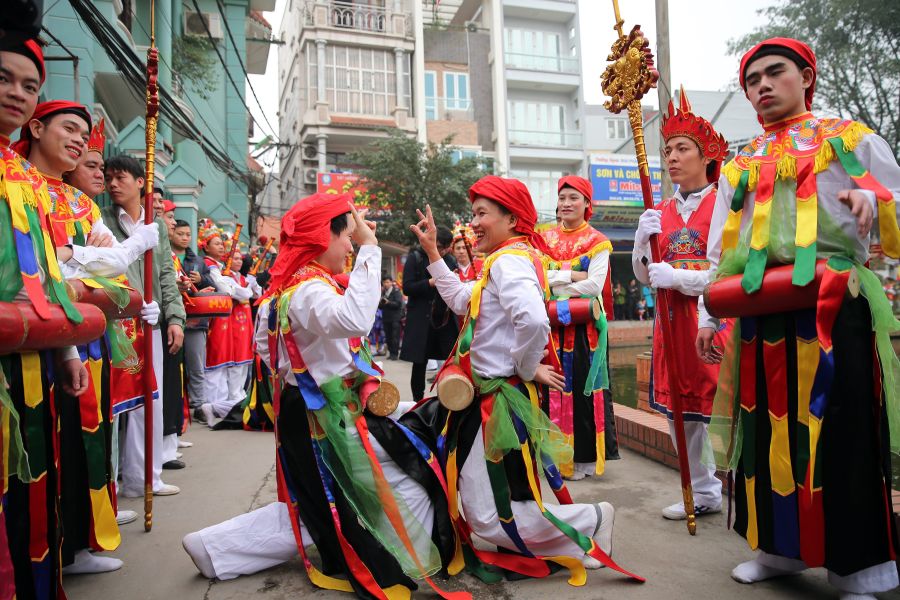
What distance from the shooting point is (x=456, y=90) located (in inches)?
1081

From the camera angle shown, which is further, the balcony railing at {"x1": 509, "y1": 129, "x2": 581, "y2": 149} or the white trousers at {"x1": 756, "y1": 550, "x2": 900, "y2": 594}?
the balcony railing at {"x1": 509, "y1": 129, "x2": 581, "y2": 149}

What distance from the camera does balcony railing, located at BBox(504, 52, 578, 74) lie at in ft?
91.3

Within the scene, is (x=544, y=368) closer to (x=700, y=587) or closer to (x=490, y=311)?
(x=490, y=311)

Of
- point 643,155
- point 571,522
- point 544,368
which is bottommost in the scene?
point 571,522

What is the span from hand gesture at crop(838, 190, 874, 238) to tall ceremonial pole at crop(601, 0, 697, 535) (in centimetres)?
104

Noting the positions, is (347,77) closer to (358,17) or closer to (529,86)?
(358,17)

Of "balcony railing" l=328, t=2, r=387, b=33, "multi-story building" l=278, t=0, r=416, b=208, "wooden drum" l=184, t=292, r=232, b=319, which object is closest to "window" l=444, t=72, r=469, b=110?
"multi-story building" l=278, t=0, r=416, b=208

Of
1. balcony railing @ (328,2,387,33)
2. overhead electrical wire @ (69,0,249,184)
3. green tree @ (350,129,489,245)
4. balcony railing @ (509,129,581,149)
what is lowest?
overhead electrical wire @ (69,0,249,184)

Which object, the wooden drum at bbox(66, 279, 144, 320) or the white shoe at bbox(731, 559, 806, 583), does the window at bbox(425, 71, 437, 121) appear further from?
the white shoe at bbox(731, 559, 806, 583)

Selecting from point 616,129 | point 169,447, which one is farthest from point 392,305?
point 616,129

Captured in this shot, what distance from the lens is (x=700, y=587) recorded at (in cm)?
258

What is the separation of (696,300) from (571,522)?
1.48 metres

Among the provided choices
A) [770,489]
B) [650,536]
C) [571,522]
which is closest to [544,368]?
[571,522]

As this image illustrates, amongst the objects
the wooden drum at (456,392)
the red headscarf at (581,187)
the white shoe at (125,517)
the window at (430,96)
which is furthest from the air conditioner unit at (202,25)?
the wooden drum at (456,392)
